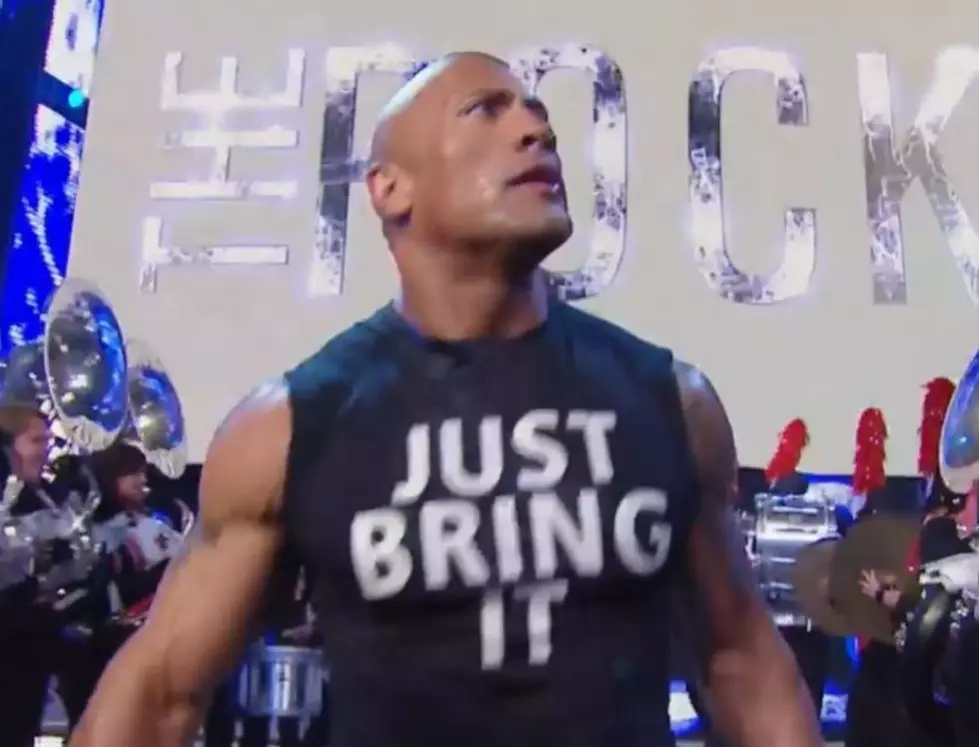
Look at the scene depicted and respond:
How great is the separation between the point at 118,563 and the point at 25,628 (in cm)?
33

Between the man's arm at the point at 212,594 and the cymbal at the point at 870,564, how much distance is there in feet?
6.65

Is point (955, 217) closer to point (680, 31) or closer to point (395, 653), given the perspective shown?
point (680, 31)

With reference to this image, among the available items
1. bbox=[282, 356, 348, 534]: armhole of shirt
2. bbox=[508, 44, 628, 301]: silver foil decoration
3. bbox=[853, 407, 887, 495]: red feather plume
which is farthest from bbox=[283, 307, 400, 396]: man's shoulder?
bbox=[853, 407, 887, 495]: red feather plume

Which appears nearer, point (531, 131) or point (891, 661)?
point (531, 131)

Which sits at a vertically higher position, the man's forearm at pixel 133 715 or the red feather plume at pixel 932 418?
the red feather plume at pixel 932 418

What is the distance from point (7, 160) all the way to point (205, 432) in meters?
1.49

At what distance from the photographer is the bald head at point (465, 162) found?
3.82ft

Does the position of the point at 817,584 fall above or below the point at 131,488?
below

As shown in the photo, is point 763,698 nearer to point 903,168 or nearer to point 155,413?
point 155,413

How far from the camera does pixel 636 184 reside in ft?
11.8

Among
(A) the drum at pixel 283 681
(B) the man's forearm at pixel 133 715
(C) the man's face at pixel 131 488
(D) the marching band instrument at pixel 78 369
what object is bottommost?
(A) the drum at pixel 283 681

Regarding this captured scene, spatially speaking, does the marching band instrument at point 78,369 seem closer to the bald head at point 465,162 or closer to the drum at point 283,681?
the drum at point 283,681

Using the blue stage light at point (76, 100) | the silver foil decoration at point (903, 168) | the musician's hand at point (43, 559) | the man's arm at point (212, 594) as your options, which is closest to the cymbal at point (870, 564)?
the silver foil decoration at point (903, 168)

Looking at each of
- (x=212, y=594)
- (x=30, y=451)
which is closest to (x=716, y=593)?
(x=212, y=594)
